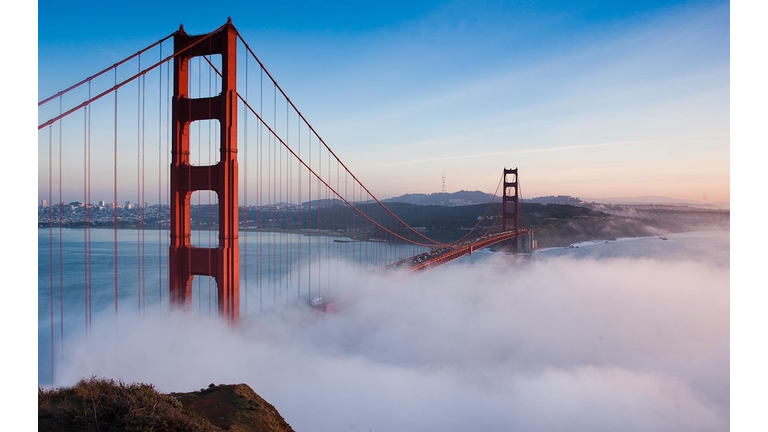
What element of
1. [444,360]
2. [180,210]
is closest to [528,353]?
[444,360]

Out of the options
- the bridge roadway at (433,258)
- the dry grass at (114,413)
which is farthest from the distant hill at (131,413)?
the bridge roadway at (433,258)

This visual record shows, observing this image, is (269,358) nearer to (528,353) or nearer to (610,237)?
(528,353)

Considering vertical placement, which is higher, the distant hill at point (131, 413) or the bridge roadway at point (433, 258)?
the distant hill at point (131, 413)

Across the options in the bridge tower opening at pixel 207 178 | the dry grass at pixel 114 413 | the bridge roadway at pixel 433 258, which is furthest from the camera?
the bridge roadway at pixel 433 258

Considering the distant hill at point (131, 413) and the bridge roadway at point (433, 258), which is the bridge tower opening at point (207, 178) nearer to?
the distant hill at point (131, 413)

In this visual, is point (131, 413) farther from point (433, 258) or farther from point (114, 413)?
point (433, 258)

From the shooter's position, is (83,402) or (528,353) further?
(528,353)

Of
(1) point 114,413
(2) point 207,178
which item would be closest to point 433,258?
(2) point 207,178

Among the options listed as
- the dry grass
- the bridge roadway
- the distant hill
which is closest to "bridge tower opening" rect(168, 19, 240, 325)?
the distant hill

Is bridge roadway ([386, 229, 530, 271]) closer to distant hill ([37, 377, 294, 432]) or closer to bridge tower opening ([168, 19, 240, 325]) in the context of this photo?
Answer: bridge tower opening ([168, 19, 240, 325])
